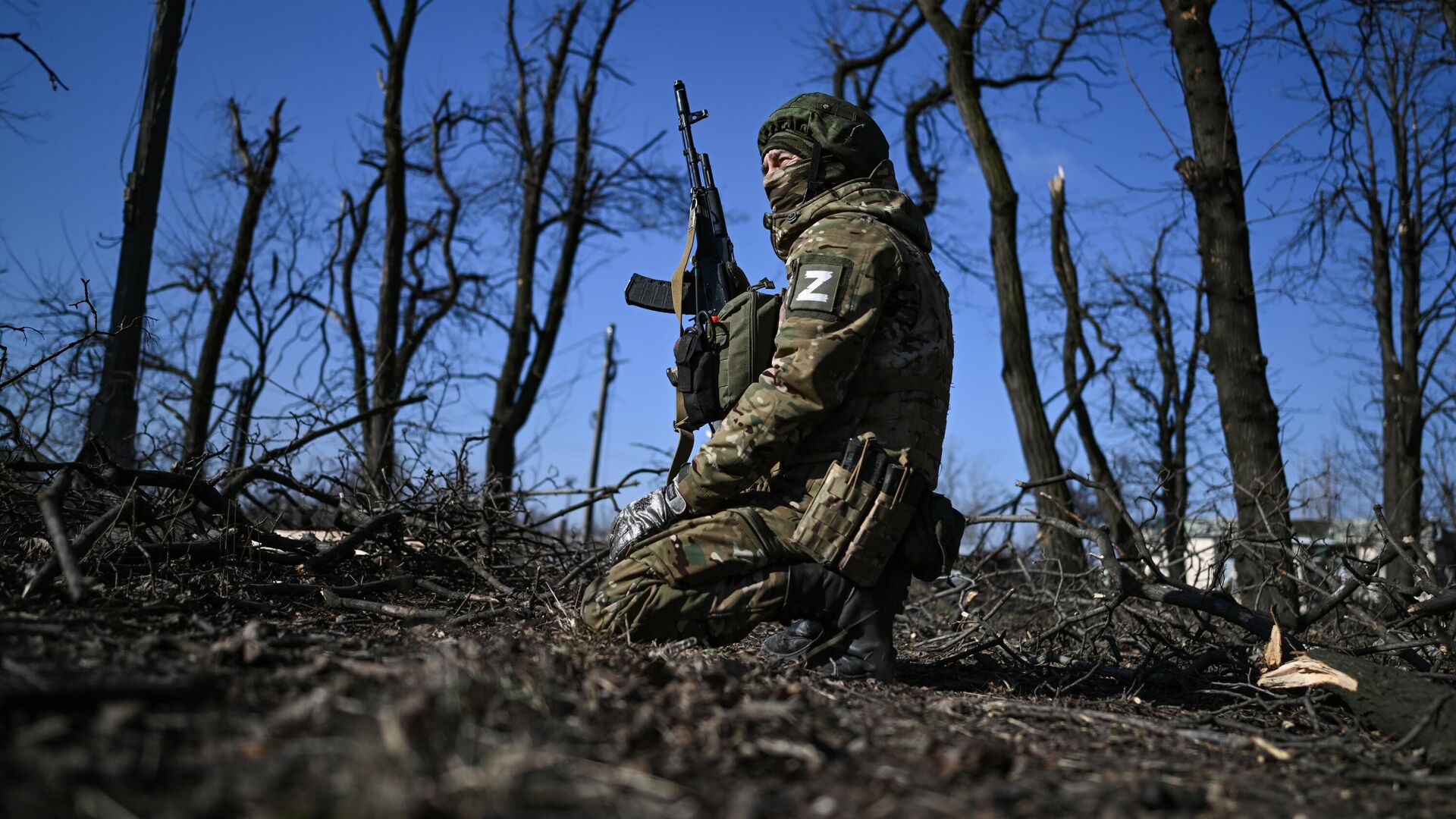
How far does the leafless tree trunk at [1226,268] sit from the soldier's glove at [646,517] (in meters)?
4.05

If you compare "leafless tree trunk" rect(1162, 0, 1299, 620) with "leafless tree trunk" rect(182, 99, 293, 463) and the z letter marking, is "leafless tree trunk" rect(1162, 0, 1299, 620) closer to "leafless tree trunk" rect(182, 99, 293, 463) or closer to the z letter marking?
the z letter marking

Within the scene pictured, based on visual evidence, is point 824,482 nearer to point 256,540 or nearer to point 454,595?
point 454,595

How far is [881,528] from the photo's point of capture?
359 cm

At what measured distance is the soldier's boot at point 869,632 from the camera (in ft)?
12.0

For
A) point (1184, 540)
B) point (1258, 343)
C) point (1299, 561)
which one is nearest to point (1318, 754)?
point (1299, 561)

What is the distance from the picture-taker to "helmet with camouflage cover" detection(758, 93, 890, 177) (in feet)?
13.3

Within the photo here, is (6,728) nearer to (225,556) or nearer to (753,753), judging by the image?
(753,753)

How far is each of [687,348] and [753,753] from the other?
7.37 feet

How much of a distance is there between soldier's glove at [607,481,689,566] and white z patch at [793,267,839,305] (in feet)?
2.94

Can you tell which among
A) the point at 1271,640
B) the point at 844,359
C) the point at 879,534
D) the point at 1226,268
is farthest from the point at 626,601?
the point at 1226,268

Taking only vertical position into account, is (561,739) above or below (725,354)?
below

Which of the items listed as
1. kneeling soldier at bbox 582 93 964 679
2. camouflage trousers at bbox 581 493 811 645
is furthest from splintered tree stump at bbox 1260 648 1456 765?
camouflage trousers at bbox 581 493 811 645

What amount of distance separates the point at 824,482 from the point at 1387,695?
194 cm

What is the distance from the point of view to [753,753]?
203 centimetres
